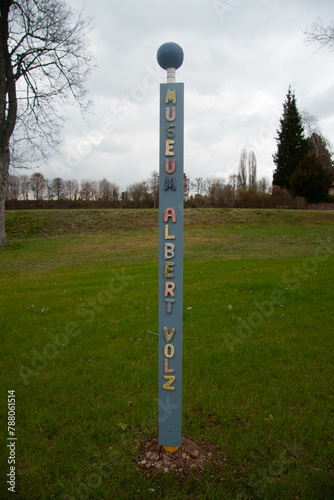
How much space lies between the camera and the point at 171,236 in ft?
7.93

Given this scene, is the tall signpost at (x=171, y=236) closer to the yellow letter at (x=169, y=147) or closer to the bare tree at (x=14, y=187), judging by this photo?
the yellow letter at (x=169, y=147)

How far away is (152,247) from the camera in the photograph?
14.6 m

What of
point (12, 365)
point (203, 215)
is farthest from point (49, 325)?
point (203, 215)

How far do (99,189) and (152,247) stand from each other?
1141 inches

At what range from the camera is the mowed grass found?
7.98ft

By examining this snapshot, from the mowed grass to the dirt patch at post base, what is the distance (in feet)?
0.16

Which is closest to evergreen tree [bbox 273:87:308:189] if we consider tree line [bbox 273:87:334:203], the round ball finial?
tree line [bbox 273:87:334:203]

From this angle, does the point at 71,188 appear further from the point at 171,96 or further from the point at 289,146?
the point at 171,96

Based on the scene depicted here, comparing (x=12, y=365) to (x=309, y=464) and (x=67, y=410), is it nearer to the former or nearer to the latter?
(x=67, y=410)

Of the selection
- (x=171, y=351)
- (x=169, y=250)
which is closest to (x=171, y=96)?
(x=169, y=250)

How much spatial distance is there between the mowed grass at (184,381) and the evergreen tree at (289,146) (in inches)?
1339

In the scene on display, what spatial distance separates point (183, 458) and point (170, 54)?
3.21m

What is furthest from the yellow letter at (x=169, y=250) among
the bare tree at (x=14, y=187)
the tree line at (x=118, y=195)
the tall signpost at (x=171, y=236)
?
the bare tree at (x=14, y=187)

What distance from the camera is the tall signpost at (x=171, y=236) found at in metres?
2.36
